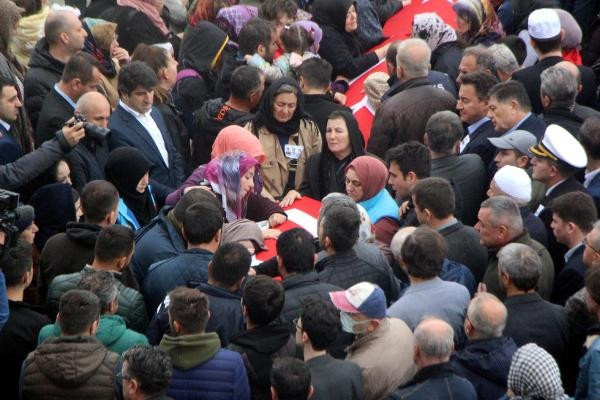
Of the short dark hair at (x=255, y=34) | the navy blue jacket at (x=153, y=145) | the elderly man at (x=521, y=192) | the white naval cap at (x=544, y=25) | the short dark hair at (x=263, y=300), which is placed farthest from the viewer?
the short dark hair at (x=255, y=34)

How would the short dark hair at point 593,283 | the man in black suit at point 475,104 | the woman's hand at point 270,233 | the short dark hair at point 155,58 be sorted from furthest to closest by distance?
1. the short dark hair at point 155,58
2. the man in black suit at point 475,104
3. the woman's hand at point 270,233
4. the short dark hair at point 593,283

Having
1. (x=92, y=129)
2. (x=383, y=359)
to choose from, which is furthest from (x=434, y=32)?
(x=383, y=359)

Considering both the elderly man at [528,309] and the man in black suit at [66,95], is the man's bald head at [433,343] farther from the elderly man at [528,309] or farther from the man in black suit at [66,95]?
the man in black suit at [66,95]

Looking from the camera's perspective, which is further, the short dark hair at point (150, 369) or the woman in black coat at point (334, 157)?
the woman in black coat at point (334, 157)

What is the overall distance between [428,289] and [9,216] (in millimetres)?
2239

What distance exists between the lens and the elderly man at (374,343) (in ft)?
19.0

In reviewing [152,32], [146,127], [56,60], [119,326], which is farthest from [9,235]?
[152,32]

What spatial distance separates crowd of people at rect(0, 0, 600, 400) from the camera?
5.68 metres

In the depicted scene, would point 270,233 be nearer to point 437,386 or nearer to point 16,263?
point 16,263

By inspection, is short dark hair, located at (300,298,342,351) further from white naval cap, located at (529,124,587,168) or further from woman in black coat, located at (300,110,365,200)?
woman in black coat, located at (300,110,365,200)

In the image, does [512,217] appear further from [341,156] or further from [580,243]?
[341,156]

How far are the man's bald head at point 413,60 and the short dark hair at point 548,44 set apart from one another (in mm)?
1051

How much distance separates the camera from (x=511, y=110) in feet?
27.3

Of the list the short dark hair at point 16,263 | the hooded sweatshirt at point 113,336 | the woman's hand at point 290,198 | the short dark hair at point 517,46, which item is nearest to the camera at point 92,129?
the woman's hand at point 290,198
